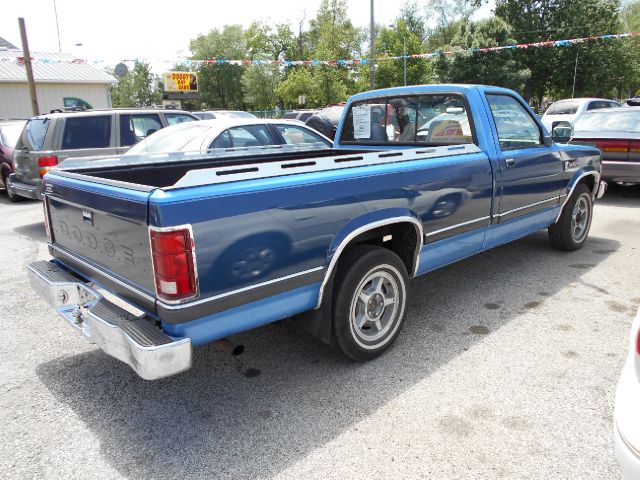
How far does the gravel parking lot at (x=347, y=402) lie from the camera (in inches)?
99.5

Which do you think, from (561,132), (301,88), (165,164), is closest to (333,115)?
(561,132)

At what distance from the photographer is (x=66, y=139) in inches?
316

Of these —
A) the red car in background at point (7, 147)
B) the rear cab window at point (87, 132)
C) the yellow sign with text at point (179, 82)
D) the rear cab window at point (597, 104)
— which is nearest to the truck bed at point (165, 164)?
the rear cab window at point (87, 132)

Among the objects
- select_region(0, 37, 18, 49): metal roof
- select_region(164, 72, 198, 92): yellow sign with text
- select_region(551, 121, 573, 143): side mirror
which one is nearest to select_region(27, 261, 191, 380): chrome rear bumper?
select_region(551, 121, 573, 143): side mirror

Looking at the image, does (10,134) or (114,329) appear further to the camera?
(10,134)

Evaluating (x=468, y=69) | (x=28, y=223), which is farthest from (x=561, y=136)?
(x=468, y=69)

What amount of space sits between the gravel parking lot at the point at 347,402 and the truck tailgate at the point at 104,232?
30.9 inches

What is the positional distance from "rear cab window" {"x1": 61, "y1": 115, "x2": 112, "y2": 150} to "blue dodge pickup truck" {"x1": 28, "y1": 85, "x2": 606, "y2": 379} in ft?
15.6

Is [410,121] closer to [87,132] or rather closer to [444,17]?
[87,132]

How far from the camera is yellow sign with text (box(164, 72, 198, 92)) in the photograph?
40.8 meters

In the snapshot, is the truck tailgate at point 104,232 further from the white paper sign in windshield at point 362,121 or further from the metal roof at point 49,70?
the metal roof at point 49,70

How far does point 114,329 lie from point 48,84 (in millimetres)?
29225

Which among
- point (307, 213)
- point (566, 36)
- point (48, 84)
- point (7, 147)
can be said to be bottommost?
point (307, 213)

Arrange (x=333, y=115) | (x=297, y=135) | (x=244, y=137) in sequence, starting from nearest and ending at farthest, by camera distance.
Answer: (x=244, y=137) → (x=297, y=135) → (x=333, y=115)
